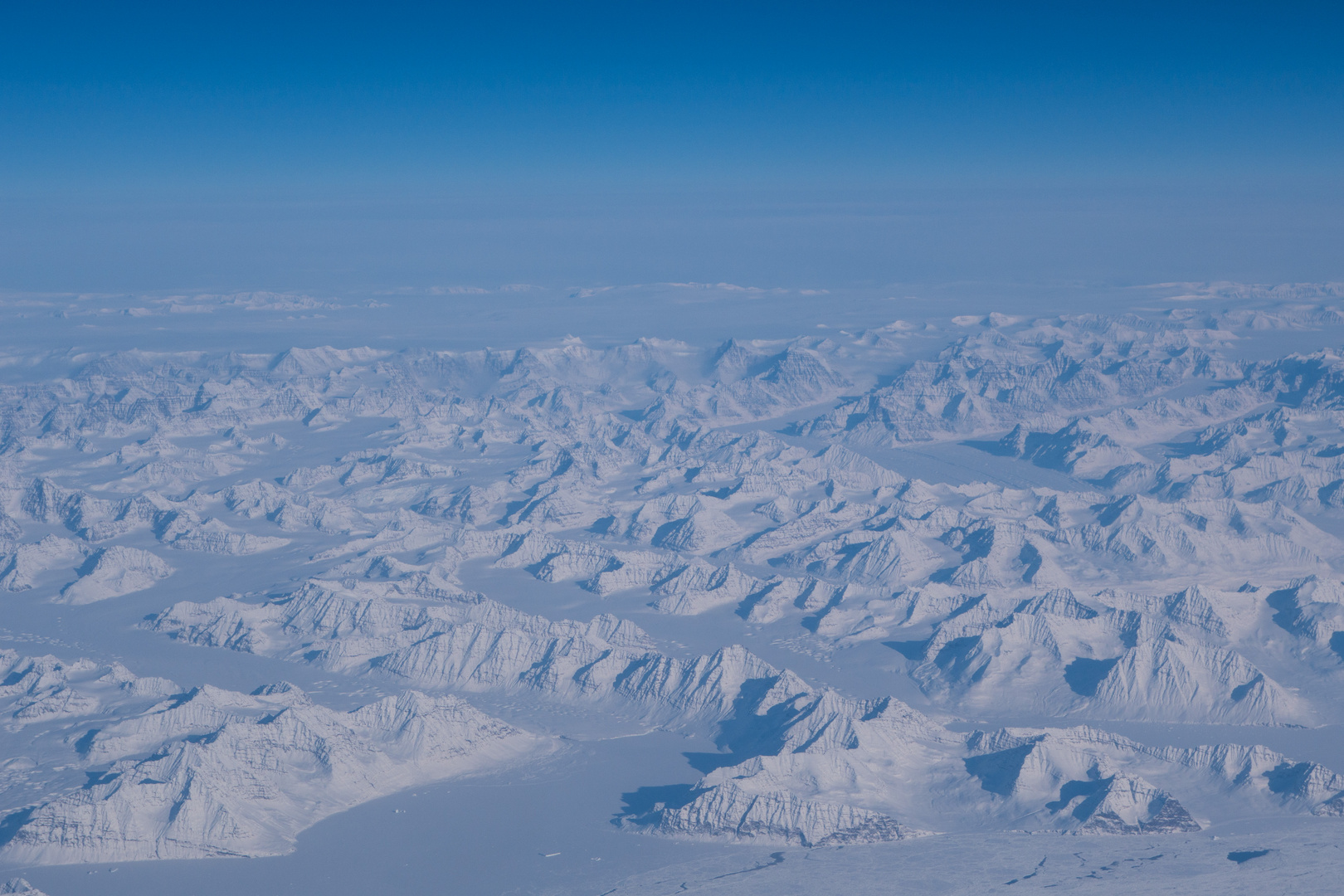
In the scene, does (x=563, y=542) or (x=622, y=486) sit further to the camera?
(x=622, y=486)

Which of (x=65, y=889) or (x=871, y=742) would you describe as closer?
(x=65, y=889)

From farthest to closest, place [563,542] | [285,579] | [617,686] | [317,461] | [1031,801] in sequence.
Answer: [317,461], [563,542], [285,579], [617,686], [1031,801]

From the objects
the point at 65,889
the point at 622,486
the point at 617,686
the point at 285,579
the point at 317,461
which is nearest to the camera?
the point at 65,889

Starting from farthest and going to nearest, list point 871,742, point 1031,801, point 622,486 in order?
1. point 622,486
2. point 871,742
3. point 1031,801

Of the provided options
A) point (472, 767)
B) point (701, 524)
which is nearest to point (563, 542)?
point (701, 524)

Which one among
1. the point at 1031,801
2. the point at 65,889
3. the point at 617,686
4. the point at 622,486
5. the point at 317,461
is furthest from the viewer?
the point at 317,461

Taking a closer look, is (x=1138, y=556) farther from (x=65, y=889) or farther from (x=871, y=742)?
(x=65, y=889)

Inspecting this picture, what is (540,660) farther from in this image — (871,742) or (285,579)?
(285,579)

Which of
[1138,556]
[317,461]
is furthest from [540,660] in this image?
[317,461]
